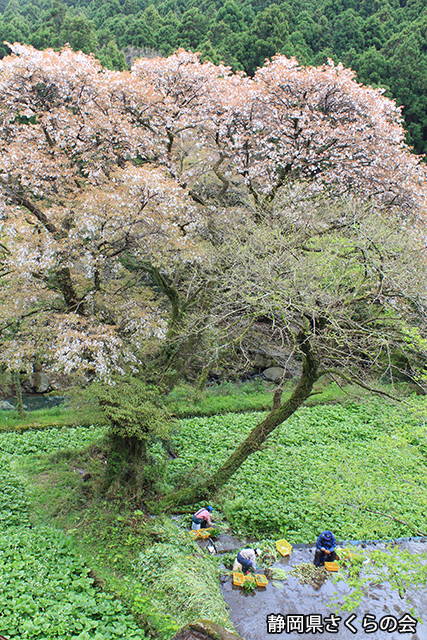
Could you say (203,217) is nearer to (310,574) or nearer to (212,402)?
(212,402)

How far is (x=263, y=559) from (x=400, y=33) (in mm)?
31482

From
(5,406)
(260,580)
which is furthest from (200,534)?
(5,406)

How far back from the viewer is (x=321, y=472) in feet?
30.5

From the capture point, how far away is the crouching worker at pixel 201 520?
759 centimetres

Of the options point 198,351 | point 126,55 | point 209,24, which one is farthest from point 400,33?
point 198,351

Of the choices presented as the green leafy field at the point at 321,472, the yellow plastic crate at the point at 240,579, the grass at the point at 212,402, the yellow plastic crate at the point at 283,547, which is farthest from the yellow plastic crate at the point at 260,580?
the grass at the point at 212,402

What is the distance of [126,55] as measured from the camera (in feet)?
91.7

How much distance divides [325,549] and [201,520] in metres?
2.18

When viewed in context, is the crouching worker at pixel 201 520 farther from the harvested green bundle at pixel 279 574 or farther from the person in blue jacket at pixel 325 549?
the person in blue jacket at pixel 325 549

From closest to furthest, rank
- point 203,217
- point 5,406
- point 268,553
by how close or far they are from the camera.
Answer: point 268,553 → point 203,217 → point 5,406

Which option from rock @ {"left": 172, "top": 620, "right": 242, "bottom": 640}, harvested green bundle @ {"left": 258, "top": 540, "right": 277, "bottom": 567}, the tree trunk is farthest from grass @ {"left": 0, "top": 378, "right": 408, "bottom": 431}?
rock @ {"left": 172, "top": 620, "right": 242, "bottom": 640}

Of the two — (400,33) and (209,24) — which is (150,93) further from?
(400,33)

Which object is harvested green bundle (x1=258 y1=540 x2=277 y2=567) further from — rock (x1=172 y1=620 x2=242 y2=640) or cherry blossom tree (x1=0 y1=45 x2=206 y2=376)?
cherry blossom tree (x1=0 y1=45 x2=206 y2=376)

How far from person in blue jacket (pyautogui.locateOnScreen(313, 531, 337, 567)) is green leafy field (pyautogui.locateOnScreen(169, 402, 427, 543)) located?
0.27 meters
